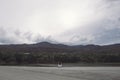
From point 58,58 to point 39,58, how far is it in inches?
314

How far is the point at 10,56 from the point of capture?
3994 inches

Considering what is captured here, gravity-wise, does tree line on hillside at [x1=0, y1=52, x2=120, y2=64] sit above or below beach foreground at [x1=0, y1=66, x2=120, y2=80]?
above

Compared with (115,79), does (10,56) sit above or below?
above

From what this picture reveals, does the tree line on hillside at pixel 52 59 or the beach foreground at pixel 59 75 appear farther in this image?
the tree line on hillside at pixel 52 59

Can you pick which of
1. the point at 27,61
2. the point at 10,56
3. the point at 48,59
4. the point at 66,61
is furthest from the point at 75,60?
the point at 10,56

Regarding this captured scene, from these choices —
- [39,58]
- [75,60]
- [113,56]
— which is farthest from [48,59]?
[113,56]

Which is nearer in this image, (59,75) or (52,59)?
(59,75)

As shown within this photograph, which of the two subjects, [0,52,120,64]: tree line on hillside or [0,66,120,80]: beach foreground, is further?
[0,52,120,64]: tree line on hillside

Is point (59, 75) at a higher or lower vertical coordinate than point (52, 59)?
lower

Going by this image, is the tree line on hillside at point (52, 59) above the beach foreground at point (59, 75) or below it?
above

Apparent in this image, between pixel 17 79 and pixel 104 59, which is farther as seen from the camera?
pixel 104 59

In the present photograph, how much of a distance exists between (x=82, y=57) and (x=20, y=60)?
24.5 m

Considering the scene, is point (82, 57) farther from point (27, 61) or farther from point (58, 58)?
point (27, 61)

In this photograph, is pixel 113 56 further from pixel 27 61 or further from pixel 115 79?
pixel 115 79
